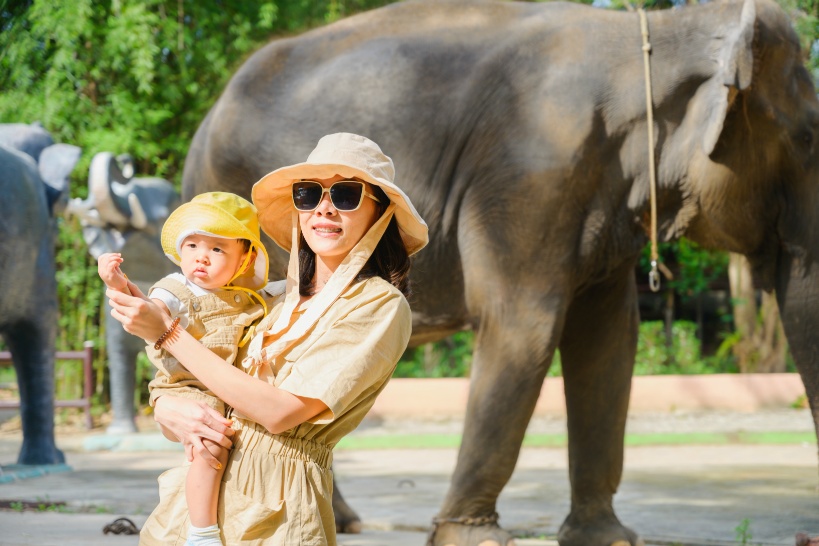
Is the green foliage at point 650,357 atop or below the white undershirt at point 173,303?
below

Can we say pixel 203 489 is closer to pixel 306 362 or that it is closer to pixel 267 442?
pixel 267 442

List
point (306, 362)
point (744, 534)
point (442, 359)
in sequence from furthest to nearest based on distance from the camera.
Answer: point (442, 359) → point (744, 534) → point (306, 362)

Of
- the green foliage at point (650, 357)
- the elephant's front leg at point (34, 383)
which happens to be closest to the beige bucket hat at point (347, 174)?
the elephant's front leg at point (34, 383)

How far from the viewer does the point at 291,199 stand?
2.41 m

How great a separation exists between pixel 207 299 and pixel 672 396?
Answer: 9.84 meters

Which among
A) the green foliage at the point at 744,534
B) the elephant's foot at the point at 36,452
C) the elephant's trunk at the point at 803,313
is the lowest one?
the elephant's foot at the point at 36,452

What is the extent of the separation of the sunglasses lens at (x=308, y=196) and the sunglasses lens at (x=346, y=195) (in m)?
0.03

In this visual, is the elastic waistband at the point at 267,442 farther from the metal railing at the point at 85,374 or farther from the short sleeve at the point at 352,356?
the metal railing at the point at 85,374

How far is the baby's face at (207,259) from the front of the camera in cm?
219

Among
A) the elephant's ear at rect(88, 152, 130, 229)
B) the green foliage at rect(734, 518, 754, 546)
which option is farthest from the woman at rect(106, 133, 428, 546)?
the elephant's ear at rect(88, 152, 130, 229)

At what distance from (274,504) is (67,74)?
10.7 meters

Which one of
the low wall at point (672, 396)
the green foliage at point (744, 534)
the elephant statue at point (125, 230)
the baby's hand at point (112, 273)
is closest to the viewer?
the baby's hand at point (112, 273)

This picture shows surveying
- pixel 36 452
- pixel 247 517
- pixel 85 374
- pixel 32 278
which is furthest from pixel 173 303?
pixel 85 374

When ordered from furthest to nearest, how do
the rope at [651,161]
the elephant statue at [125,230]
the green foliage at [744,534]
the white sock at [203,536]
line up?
1. the elephant statue at [125,230]
2. the green foliage at [744,534]
3. the rope at [651,161]
4. the white sock at [203,536]
